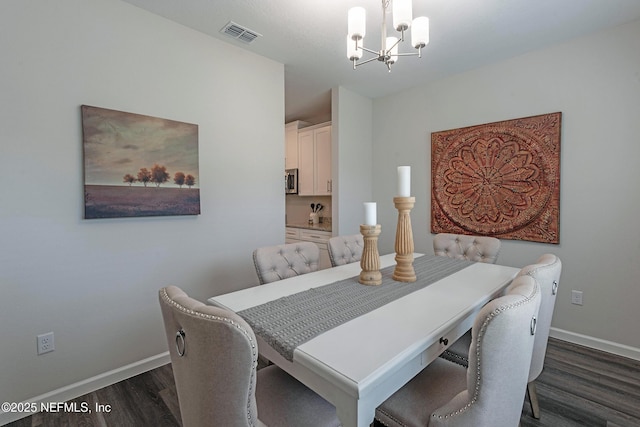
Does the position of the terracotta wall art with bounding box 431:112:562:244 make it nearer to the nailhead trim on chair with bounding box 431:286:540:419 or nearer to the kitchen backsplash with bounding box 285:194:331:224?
the kitchen backsplash with bounding box 285:194:331:224

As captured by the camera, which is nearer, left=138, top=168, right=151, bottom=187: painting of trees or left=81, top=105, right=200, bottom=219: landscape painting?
left=81, top=105, right=200, bottom=219: landscape painting

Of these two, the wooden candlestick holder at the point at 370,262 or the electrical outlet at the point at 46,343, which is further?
the electrical outlet at the point at 46,343

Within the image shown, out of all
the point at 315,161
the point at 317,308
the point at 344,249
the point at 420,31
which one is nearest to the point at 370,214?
the point at 317,308

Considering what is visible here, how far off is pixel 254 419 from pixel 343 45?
8.92 feet

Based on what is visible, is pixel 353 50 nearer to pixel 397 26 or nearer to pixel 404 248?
pixel 397 26

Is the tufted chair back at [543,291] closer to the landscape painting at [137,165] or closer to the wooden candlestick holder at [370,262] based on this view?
the wooden candlestick holder at [370,262]

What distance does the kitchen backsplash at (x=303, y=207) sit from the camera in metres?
4.93

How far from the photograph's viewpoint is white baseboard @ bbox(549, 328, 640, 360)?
2369 mm

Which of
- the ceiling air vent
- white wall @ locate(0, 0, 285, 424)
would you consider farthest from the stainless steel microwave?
the ceiling air vent

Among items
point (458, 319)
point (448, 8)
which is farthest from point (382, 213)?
point (458, 319)

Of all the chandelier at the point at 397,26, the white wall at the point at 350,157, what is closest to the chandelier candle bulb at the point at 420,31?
the chandelier at the point at 397,26

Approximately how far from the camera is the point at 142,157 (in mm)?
2109

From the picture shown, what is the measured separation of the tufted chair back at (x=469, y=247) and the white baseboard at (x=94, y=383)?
2.43 metres

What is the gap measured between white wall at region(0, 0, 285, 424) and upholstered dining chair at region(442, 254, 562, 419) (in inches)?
73.8
